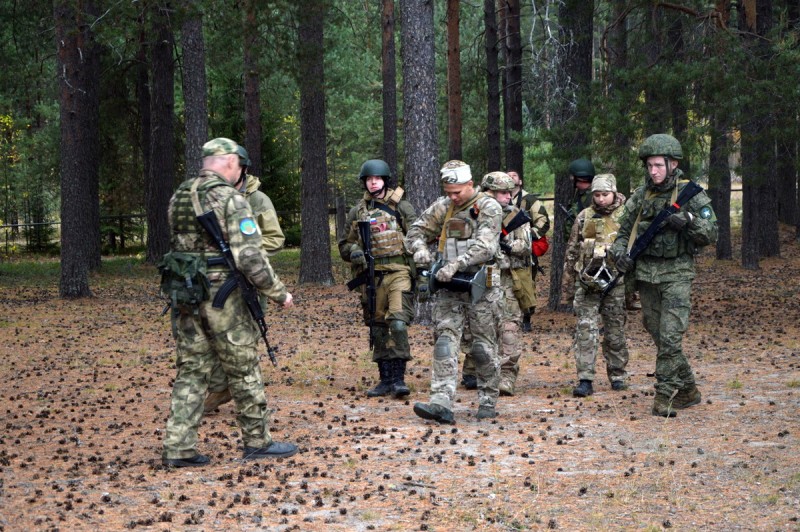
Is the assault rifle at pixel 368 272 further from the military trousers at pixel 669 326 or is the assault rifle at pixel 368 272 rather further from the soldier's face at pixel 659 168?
the soldier's face at pixel 659 168

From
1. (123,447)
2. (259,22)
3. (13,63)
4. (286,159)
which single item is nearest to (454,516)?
(123,447)

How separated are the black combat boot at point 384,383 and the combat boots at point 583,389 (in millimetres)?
1739

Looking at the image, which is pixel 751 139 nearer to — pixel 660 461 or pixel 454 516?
pixel 660 461

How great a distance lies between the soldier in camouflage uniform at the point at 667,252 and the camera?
8.06 metres

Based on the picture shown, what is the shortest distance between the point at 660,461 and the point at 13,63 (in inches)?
800

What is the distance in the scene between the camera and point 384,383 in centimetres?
955

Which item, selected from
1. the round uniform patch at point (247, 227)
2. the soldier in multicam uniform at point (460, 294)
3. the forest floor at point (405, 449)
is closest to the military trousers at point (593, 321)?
the forest floor at point (405, 449)

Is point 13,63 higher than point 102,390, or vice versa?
point 13,63

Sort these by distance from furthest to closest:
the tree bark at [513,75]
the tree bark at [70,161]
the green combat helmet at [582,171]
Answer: the tree bark at [513,75] → the tree bark at [70,161] → the green combat helmet at [582,171]

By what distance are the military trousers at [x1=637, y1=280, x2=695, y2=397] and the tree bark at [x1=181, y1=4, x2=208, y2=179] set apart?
9194mm

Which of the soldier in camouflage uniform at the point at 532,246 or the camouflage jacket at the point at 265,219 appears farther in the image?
the soldier in camouflage uniform at the point at 532,246

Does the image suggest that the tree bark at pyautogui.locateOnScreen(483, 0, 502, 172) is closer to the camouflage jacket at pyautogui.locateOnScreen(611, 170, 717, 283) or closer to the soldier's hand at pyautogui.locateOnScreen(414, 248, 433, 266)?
the camouflage jacket at pyautogui.locateOnScreen(611, 170, 717, 283)

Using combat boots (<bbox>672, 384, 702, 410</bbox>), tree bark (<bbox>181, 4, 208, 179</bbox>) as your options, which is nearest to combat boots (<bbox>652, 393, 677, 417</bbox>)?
combat boots (<bbox>672, 384, 702, 410</bbox>)

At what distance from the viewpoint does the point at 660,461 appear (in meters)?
6.78
